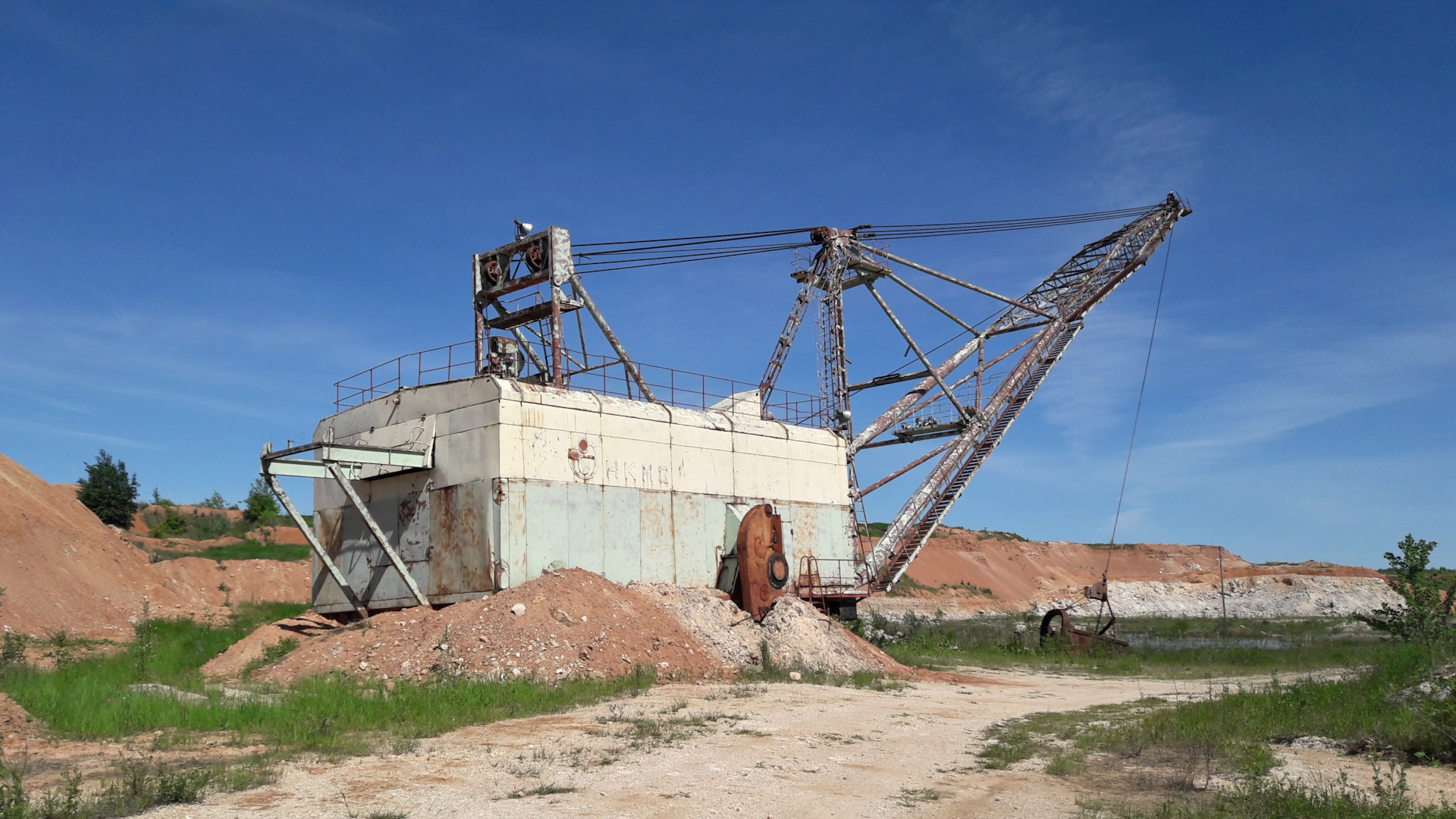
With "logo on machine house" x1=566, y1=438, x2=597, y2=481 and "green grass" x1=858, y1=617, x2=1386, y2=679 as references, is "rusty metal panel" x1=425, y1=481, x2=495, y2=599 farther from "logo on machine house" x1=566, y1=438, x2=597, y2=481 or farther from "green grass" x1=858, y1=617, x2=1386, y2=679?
"green grass" x1=858, y1=617, x2=1386, y2=679

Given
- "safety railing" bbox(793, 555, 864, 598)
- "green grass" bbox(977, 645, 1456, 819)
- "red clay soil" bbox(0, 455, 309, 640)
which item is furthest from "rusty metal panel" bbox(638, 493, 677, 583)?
"red clay soil" bbox(0, 455, 309, 640)

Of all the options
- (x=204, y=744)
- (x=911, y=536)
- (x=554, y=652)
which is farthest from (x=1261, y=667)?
(x=204, y=744)

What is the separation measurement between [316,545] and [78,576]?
1334cm

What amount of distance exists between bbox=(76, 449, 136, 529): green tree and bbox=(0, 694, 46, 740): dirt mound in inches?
1639

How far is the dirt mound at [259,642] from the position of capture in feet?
62.1

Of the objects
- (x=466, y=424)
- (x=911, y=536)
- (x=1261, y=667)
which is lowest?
(x=1261, y=667)

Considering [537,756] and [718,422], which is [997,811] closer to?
[537,756]

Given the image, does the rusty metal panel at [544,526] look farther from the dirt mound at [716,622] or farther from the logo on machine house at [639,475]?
the dirt mound at [716,622]

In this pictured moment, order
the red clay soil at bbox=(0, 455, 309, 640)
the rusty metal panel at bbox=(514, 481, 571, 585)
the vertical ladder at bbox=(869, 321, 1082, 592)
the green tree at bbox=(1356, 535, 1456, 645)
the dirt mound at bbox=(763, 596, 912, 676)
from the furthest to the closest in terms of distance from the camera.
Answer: the vertical ladder at bbox=(869, 321, 1082, 592)
the red clay soil at bbox=(0, 455, 309, 640)
the dirt mound at bbox=(763, 596, 912, 676)
the rusty metal panel at bbox=(514, 481, 571, 585)
the green tree at bbox=(1356, 535, 1456, 645)

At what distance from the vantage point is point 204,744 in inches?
428

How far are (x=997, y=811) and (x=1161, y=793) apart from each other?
1.62 m

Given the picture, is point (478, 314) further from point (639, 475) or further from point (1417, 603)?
point (1417, 603)

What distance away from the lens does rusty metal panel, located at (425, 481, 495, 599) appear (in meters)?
19.6

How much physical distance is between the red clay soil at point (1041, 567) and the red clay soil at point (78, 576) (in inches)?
1762
